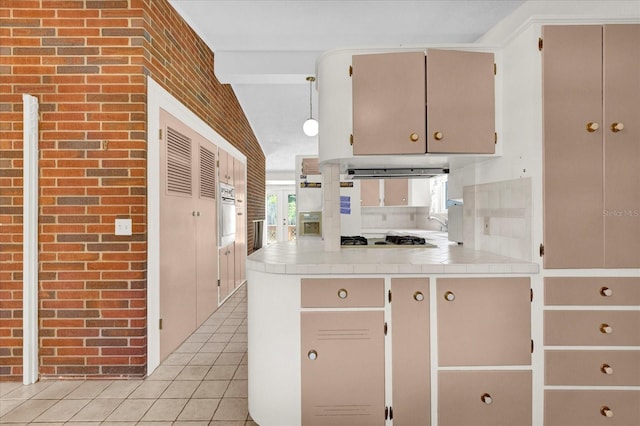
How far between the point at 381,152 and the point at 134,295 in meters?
1.90

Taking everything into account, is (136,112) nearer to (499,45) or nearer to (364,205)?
(499,45)

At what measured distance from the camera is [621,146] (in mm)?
1621

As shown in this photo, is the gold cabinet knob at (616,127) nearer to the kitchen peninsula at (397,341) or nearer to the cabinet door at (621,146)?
the cabinet door at (621,146)

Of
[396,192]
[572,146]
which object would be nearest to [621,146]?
[572,146]

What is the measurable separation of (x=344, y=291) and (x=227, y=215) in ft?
9.52

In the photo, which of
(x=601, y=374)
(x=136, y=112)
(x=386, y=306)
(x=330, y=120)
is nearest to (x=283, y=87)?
(x=136, y=112)

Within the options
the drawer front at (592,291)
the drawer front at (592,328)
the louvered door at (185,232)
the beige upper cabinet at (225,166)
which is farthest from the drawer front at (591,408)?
the beige upper cabinet at (225,166)

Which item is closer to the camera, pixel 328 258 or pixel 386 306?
pixel 386 306

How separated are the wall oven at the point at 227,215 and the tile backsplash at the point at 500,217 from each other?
108 inches

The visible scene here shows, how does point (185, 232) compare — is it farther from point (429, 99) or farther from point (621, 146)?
point (621, 146)

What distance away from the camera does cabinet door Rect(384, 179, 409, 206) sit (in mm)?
4777

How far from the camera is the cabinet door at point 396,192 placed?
4777 mm

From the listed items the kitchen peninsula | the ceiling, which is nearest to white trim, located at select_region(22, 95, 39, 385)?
the ceiling

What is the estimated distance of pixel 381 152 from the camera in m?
1.85
